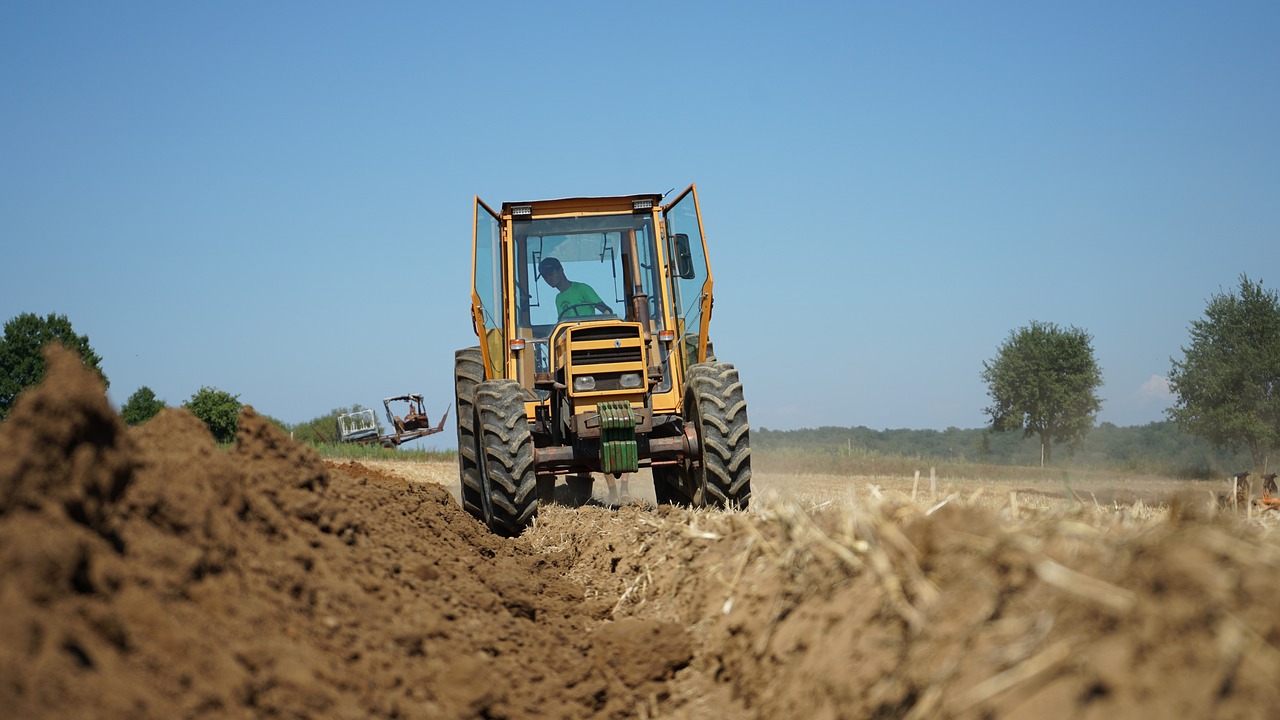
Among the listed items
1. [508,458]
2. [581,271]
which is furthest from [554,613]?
[581,271]

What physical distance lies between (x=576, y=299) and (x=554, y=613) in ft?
15.6

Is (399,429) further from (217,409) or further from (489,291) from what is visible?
(489,291)

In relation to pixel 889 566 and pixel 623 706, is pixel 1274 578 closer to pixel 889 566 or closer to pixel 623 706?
pixel 889 566

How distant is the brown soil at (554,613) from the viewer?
235cm

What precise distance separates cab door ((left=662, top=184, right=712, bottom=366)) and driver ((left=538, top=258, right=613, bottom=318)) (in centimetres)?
76

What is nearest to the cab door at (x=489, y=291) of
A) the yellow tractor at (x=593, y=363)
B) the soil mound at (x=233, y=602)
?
the yellow tractor at (x=593, y=363)

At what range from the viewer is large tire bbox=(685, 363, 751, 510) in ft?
25.8

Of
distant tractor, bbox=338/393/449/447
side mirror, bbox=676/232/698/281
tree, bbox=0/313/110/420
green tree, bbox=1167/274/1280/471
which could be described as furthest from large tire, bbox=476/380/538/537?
tree, bbox=0/313/110/420

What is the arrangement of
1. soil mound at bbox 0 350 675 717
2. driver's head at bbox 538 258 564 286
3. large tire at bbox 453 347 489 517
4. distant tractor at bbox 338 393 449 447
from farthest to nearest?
distant tractor at bbox 338 393 449 447 → driver's head at bbox 538 258 564 286 → large tire at bbox 453 347 489 517 → soil mound at bbox 0 350 675 717

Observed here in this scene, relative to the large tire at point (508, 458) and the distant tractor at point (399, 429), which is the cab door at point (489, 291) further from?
the distant tractor at point (399, 429)

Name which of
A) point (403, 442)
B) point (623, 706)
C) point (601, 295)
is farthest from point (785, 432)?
point (623, 706)

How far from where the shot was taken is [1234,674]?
2.14 m

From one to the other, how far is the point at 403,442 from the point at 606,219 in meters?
22.9

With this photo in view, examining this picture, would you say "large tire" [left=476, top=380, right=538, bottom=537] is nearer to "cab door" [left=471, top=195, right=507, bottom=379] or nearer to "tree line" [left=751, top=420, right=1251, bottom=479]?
"cab door" [left=471, top=195, right=507, bottom=379]
